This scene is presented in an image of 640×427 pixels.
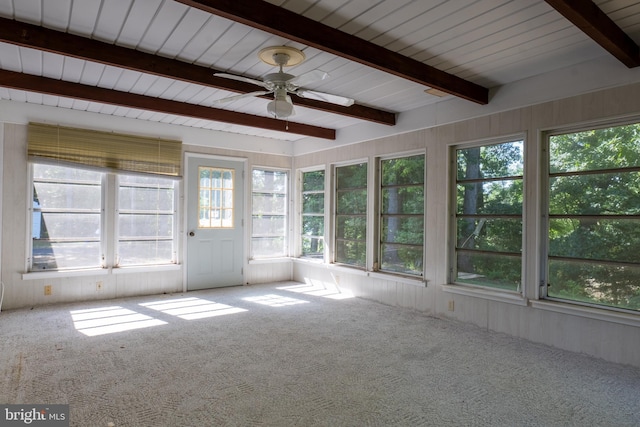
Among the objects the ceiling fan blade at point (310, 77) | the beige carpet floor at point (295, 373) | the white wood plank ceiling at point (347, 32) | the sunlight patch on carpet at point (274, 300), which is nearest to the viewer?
the beige carpet floor at point (295, 373)

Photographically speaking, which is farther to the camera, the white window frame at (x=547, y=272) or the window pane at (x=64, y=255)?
the window pane at (x=64, y=255)

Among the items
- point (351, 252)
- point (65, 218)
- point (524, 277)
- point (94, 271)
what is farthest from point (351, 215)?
point (65, 218)

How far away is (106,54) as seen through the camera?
318cm

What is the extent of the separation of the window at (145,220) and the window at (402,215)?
10.6 feet

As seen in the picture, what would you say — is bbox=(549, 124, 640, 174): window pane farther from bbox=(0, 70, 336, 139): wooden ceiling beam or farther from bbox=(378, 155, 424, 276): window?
bbox=(0, 70, 336, 139): wooden ceiling beam

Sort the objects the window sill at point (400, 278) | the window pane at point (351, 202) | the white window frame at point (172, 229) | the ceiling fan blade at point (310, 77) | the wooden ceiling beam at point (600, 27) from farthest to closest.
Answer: the window pane at point (351, 202) → the white window frame at point (172, 229) → the window sill at point (400, 278) → the ceiling fan blade at point (310, 77) → the wooden ceiling beam at point (600, 27)

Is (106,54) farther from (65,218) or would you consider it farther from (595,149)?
(595,149)

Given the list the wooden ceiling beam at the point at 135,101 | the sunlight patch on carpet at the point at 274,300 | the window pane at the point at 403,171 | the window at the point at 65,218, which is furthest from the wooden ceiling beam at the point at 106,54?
the sunlight patch on carpet at the point at 274,300

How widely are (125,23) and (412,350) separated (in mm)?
3565

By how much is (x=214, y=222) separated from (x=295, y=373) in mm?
3825

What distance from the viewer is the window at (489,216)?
407cm

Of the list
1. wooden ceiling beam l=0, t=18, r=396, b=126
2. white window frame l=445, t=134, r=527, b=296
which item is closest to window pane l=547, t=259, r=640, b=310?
white window frame l=445, t=134, r=527, b=296

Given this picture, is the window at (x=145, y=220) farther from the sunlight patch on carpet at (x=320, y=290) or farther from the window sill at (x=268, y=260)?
the sunlight patch on carpet at (x=320, y=290)

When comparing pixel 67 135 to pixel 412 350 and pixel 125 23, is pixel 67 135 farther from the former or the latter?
pixel 412 350
